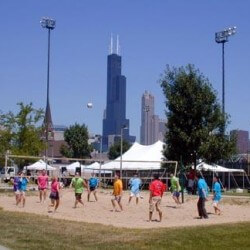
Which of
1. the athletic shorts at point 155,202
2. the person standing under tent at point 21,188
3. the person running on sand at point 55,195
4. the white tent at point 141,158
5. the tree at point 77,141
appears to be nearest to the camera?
the athletic shorts at point 155,202

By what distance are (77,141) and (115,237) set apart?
72670 mm

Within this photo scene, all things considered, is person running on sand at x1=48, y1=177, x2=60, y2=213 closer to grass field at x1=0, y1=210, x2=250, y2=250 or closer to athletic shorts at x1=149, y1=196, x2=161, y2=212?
athletic shorts at x1=149, y1=196, x2=161, y2=212

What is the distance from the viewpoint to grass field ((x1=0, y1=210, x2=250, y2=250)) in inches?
525

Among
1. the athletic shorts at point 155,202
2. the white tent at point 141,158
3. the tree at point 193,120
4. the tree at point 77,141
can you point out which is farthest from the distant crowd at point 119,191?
the tree at point 77,141

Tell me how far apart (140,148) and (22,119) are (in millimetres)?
12061

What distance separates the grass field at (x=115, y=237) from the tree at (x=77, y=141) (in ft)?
228

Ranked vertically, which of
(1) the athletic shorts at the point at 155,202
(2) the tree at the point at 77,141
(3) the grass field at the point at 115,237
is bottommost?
(3) the grass field at the point at 115,237

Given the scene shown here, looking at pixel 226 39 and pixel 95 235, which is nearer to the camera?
pixel 95 235

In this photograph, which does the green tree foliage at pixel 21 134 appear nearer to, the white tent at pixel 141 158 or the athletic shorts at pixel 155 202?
the white tent at pixel 141 158

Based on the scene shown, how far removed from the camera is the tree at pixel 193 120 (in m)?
43.2

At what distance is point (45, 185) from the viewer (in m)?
31.0

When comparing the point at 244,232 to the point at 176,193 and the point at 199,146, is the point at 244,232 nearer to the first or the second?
the point at 176,193

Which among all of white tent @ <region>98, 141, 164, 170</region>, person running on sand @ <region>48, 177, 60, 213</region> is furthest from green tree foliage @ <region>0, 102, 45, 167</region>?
person running on sand @ <region>48, 177, 60, 213</region>

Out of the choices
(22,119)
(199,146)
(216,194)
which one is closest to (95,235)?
(216,194)
